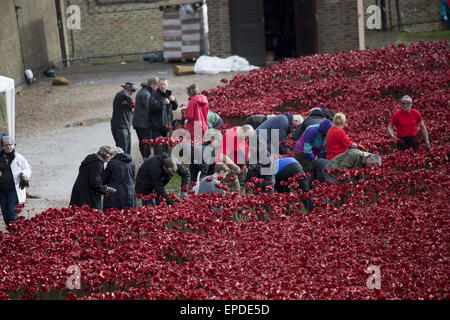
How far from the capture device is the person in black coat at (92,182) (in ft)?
37.1

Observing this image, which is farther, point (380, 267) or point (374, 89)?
point (374, 89)

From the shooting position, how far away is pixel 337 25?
86.9ft

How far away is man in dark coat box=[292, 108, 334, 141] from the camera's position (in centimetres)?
1318

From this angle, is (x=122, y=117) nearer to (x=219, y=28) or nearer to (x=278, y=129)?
(x=278, y=129)

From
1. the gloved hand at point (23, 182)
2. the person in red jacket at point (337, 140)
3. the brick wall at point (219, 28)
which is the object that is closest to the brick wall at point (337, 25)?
the brick wall at point (219, 28)

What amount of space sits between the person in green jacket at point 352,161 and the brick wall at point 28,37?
16.5 meters

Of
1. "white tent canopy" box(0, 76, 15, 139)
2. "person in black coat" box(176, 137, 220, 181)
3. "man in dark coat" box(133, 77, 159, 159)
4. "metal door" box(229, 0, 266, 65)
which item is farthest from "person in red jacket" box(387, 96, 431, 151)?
"metal door" box(229, 0, 266, 65)

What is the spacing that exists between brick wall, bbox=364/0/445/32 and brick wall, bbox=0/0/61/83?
13764 mm

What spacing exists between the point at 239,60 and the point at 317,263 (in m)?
19.1

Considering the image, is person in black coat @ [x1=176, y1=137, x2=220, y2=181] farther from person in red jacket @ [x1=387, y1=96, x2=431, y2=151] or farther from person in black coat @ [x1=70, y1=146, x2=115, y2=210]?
person in red jacket @ [x1=387, y1=96, x2=431, y2=151]

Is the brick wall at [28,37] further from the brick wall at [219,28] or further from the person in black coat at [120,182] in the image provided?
the person in black coat at [120,182]

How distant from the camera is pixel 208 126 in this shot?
51.8ft

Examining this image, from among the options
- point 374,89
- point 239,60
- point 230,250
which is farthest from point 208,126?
point 239,60
